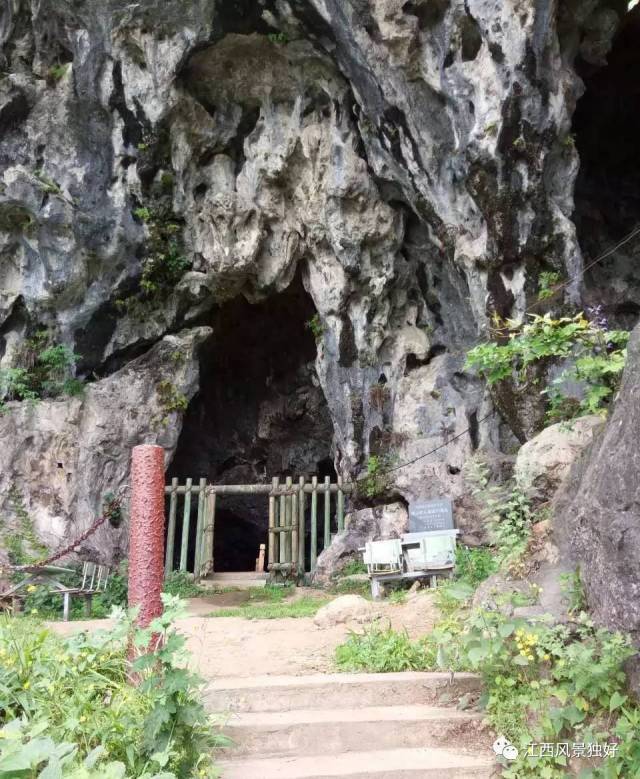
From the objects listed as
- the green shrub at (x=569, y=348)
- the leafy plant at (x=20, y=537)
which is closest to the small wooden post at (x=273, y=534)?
the leafy plant at (x=20, y=537)

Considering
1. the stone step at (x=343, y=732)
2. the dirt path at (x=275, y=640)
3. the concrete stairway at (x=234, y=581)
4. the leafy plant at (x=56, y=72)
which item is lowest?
the concrete stairway at (x=234, y=581)

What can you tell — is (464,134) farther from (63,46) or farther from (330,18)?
(63,46)

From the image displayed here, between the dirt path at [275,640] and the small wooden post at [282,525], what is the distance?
16.2ft

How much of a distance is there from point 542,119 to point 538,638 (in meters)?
7.98

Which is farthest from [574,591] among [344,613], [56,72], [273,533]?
[56,72]

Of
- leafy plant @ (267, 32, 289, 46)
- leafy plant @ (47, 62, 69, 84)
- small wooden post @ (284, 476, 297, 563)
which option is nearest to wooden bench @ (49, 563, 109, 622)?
small wooden post @ (284, 476, 297, 563)

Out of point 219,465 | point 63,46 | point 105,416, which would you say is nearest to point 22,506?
point 105,416

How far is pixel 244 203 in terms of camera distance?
12.6 metres

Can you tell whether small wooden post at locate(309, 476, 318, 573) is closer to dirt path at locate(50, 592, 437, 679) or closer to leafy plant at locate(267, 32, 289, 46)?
dirt path at locate(50, 592, 437, 679)

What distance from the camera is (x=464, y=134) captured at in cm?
941

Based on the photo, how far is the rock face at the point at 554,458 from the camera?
20.1 ft

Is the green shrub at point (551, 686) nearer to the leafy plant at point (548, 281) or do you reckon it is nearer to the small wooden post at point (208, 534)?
the leafy plant at point (548, 281)

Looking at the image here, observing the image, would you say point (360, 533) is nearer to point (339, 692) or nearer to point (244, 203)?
point (244, 203)

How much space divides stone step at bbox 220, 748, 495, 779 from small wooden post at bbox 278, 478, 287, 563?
8384 mm
